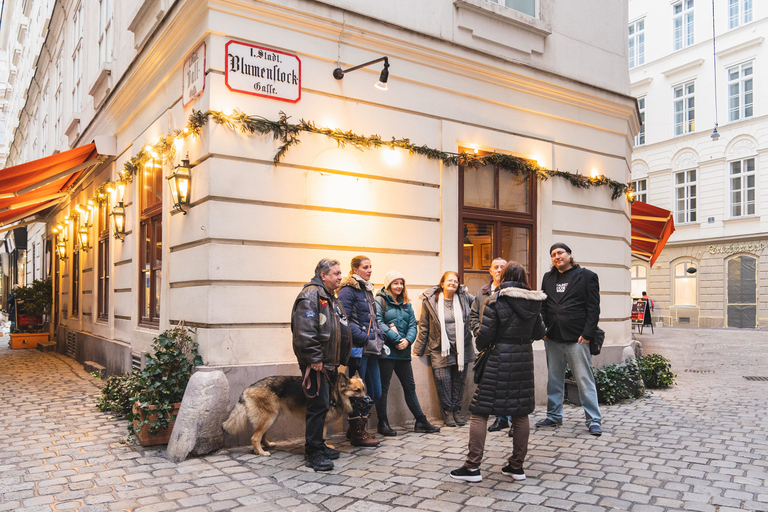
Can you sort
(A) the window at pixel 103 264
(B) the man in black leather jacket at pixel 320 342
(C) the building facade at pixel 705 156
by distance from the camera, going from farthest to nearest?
1. (C) the building facade at pixel 705 156
2. (A) the window at pixel 103 264
3. (B) the man in black leather jacket at pixel 320 342

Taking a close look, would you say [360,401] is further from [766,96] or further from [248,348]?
[766,96]

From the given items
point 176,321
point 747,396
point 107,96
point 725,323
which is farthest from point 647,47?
point 176,321

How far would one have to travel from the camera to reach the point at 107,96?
33.4 feet

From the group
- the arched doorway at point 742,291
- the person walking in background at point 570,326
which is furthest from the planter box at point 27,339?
the arched doorway at point 742,291

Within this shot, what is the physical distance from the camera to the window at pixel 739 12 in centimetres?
2566

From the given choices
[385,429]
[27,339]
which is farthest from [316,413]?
[27,339]

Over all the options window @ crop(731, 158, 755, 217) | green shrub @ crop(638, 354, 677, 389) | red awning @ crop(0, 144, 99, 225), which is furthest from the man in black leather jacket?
window @ crop(731, 158, 755, 217)

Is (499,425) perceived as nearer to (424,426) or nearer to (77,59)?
(424,426)

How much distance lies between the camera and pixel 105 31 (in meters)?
11.0

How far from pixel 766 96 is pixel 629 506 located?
86.5ft

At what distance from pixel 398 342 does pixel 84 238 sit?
8865 millimetres

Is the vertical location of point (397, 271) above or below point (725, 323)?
above

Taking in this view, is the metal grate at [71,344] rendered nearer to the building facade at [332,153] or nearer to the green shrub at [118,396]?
the building facade at [332,153]

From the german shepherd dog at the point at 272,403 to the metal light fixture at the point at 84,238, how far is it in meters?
8.44
